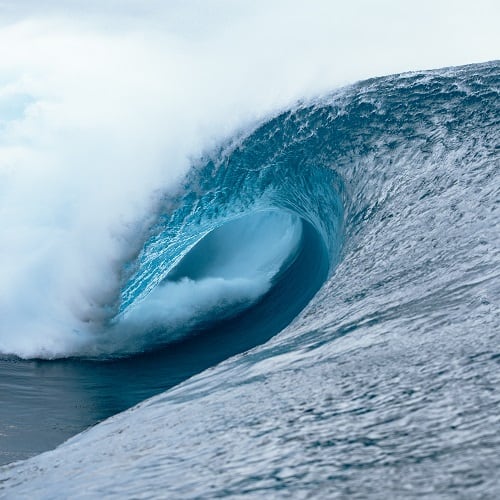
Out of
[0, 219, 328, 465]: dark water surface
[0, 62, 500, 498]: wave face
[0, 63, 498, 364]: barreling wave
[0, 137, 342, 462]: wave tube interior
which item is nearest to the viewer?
[0, 62, 500, 498]: wave face

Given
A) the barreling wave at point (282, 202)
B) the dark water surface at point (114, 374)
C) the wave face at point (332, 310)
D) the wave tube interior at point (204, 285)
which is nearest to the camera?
the wave face at point (332, 310)

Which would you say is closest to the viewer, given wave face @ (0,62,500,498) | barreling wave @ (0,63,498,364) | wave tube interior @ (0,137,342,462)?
wave face @ (0,62,500,498)

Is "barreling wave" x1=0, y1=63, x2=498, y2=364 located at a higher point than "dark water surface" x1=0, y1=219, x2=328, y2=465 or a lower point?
higher

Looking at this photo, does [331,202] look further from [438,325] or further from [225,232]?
[438,325]

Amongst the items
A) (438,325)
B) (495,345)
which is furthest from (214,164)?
(495,345)

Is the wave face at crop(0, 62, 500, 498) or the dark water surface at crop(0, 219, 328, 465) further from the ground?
the wave face at crop(0, 62, 500, 498)

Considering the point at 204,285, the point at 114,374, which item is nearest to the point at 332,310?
the point at 114,374

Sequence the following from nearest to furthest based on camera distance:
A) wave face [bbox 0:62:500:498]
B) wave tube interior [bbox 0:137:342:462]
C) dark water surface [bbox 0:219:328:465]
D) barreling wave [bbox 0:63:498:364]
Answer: wave face [bbox 0:62:500:498]
dark water surface [bbox 0:219:328:465]
barreling wave [bbox 0:63:498:364]
wave tube interior [bbox 0:137:342:462]

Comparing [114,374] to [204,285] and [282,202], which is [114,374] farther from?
[282,202]

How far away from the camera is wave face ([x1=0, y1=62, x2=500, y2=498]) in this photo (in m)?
2.35

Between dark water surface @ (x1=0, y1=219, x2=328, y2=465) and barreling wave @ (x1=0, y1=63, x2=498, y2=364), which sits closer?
dark water surface @ (x1=0, y1=219, x2=328, y2=465)

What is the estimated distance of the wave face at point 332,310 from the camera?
2.35m

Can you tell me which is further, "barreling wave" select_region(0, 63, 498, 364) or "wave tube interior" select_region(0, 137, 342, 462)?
"wave tube interior" select_region(0, 137, 342, 462)

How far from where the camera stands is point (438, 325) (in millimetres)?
3369
